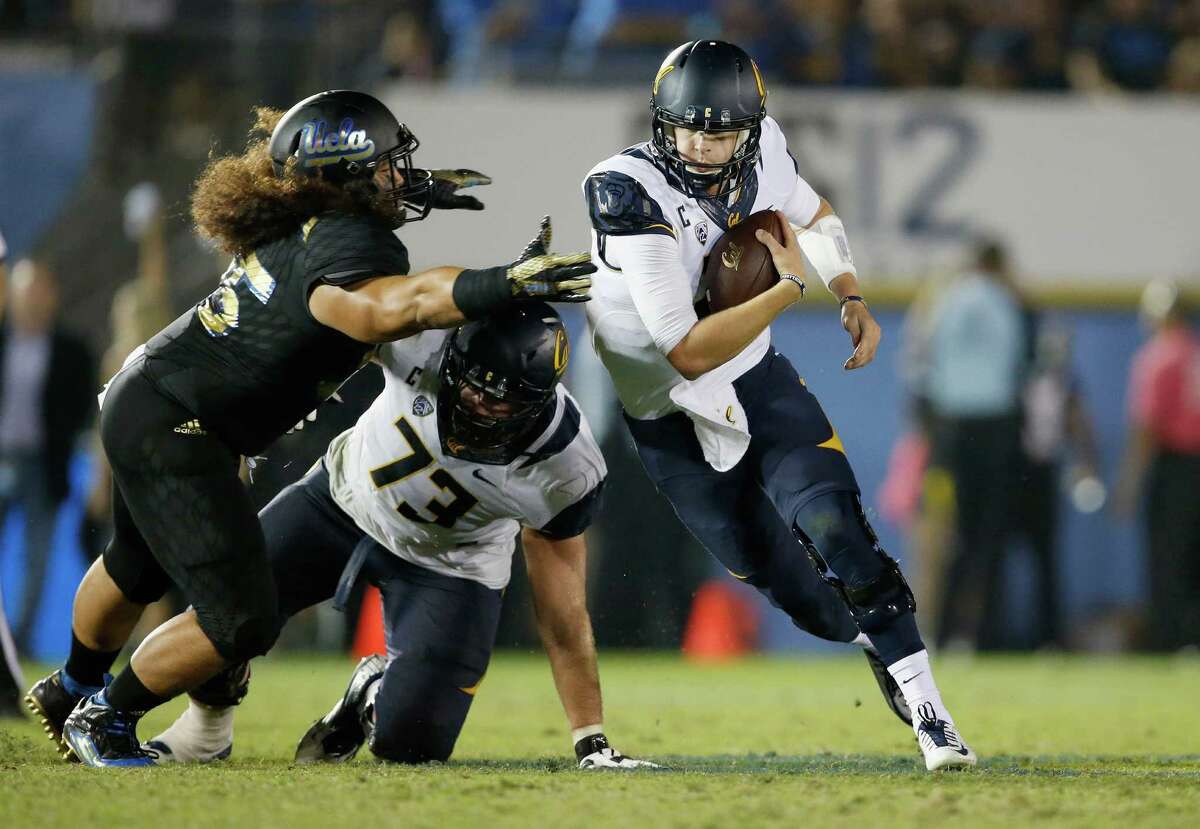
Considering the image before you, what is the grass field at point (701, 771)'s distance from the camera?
3.66 m

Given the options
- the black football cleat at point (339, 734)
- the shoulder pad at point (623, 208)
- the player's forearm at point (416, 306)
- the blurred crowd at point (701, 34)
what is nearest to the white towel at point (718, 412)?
the shoulder pad at point (623, 208)

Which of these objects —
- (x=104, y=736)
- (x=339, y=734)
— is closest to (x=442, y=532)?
(x=339, y=734)

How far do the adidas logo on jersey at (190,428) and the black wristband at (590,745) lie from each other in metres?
1.38

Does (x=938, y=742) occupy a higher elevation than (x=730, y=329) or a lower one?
lower

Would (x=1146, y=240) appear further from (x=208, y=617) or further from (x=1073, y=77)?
(x=208, y=617)

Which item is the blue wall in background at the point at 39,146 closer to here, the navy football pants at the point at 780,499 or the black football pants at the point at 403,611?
the black football pants at the point at 403,611

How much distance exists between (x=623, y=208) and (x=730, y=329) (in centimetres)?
46

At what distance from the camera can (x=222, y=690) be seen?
486cm

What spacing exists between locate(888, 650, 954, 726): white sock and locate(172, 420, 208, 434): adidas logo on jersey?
199 centimetres

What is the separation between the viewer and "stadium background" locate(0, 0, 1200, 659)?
997 centimetres

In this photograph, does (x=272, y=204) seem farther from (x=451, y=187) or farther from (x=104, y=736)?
(x=104, y=736)

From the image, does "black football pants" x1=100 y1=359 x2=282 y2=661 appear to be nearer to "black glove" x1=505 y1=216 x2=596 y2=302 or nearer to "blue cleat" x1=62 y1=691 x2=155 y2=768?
"blue cleat" x1=62 y1=691 x2=155 y2=768

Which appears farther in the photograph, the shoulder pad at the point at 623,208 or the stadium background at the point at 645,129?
the stadium background at the point at 645,129

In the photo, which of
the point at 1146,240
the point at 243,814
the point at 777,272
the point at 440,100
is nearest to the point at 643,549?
the point at 440,100
